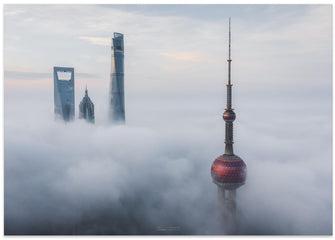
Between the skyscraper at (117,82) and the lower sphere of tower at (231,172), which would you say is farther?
the skyscraper at (117,82)

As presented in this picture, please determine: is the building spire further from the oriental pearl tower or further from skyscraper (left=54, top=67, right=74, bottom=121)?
skyscraper (left=54, top=67, right=74, bottom=121)

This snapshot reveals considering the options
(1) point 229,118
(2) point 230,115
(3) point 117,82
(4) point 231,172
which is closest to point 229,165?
(4) point 231,172

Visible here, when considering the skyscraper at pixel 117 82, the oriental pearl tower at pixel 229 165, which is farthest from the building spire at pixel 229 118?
the skyscraper at pixel 117 82

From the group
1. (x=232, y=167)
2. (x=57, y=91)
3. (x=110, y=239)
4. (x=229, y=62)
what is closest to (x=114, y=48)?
(x=57, y=91)

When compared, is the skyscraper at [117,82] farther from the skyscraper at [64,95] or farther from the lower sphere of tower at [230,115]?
the lower sphere of tower at [230,115]

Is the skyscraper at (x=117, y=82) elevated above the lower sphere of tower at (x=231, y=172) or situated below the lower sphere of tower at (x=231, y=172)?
above

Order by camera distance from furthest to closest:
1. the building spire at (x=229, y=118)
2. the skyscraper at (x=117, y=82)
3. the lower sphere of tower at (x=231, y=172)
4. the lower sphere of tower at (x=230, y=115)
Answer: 1. the skyscraper at (x=117, y=82)
2. the lower sphere of tower at (x=231, y=172)
3. the lower sphere of tower at (x=230, y=115)
4. the building spire at (x=229, y=118)

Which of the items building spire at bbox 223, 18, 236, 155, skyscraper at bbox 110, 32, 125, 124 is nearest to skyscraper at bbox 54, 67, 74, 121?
skyscraper at bbox 110, 32, 125, 124

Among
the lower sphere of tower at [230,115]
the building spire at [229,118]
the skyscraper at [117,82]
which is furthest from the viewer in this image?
the skyscraper at [117,82]
